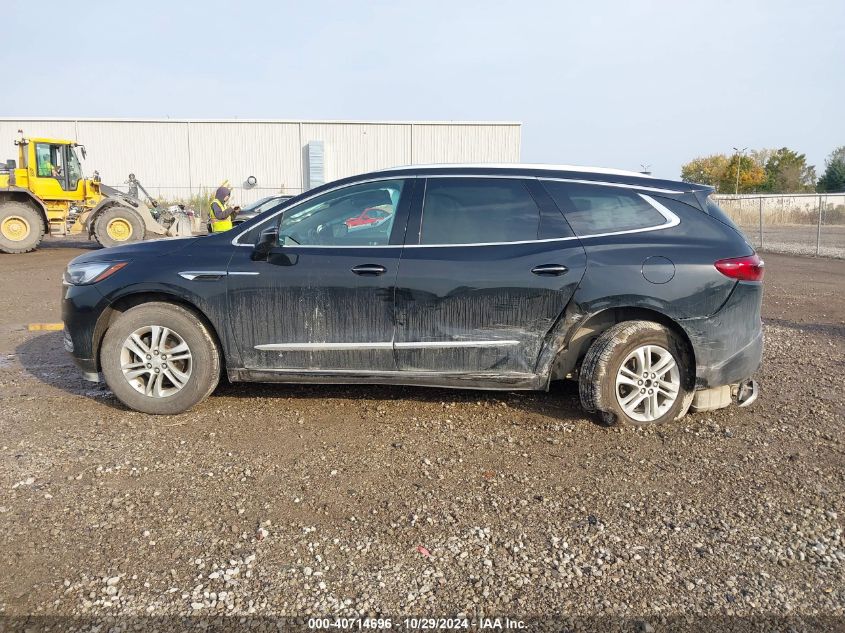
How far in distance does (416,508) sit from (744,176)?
2415 inches

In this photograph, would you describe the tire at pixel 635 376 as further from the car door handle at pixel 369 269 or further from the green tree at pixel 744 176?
the green tree at pixel 744 176

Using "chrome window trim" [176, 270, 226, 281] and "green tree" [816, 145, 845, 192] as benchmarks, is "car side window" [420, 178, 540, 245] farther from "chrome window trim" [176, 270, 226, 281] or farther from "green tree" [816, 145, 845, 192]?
"green tree" [816, 145, 845, 192]

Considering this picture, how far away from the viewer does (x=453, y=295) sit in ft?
14.3

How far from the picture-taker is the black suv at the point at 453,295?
430cm

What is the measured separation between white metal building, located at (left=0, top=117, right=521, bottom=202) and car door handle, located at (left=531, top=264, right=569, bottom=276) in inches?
1196

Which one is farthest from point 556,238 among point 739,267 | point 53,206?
point 53,206

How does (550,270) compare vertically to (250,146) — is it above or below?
below

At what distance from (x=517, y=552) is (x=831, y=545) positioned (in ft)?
4.91

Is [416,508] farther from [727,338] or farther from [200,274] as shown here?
[727,338]

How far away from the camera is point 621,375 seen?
439 centimetres

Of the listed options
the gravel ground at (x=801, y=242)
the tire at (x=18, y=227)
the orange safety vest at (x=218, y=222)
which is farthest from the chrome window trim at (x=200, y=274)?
the gravel ground at (x=801, y=242)

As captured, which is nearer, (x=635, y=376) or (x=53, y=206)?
(x=635, y=376)

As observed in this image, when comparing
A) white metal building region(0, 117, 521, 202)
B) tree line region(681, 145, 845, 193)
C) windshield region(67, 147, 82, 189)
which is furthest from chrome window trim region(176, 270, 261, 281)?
tree line region(681, 145, 845, 193)

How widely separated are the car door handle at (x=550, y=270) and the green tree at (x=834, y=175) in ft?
199
